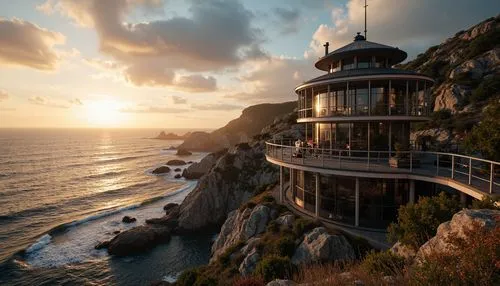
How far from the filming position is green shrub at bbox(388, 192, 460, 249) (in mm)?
11727

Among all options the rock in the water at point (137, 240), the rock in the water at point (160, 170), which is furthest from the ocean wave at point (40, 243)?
the rock in the water at point (160, 170)

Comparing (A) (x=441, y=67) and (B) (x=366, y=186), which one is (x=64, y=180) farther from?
(A) (x=441, y=67)

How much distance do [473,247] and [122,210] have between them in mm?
57219

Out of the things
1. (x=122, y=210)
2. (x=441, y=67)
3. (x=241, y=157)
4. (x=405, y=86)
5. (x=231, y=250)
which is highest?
(x=441, y=67)

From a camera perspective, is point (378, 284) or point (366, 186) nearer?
point (378, 284)

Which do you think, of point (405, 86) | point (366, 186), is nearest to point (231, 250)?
point (366, 186)

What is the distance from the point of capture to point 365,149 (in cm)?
2286

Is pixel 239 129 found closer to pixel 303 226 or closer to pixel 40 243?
pixel 40 243

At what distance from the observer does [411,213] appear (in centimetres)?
1223

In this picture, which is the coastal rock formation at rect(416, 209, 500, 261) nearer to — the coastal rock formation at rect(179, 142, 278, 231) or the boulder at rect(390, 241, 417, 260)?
the boulder at rect(390, 241, 417, 260)

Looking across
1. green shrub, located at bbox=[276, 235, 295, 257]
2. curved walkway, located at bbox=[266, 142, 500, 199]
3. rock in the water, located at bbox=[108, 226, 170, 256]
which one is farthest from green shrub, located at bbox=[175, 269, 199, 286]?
rock in the water, located at bbox=[108, 226, 170, 256]

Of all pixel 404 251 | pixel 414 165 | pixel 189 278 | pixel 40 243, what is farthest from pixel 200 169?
pixel 404 251

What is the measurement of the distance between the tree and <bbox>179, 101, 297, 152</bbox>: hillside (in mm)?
139050

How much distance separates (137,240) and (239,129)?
422 feet
